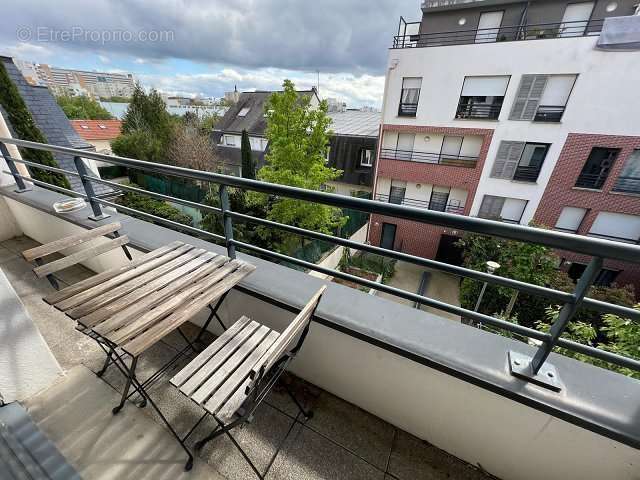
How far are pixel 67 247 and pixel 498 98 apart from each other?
1269 cm

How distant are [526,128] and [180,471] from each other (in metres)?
12.9

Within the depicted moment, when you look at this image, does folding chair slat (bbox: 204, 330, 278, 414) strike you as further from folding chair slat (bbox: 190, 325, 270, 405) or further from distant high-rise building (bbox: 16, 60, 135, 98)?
distant high-rise building (bbox: 16, 60, 135, 98)

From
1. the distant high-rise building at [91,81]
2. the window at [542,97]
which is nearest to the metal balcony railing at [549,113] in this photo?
the window at [542,97]

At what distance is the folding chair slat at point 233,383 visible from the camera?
1.04 meters

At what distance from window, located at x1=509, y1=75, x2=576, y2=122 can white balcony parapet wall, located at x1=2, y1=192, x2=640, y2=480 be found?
11661mm

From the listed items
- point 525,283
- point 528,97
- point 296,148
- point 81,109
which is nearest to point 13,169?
point 525,283

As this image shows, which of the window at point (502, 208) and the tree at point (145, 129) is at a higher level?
the tree at point (145, 129)

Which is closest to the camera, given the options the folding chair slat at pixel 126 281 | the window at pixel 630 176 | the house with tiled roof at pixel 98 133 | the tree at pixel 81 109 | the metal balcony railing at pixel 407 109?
the folding chair slat at pixel 126 281

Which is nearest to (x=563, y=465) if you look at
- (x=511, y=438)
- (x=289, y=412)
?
(x=511, y=438)

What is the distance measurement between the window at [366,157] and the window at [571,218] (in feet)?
28.4

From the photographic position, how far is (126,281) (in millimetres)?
1413

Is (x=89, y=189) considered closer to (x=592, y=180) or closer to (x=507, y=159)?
(x=507, y=159)

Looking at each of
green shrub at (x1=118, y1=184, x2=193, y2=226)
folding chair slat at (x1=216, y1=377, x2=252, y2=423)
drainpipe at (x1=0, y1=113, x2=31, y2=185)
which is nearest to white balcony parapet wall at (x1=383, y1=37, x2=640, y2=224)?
green shrub at (x1=118, y1=184, x2=193, y2=226)

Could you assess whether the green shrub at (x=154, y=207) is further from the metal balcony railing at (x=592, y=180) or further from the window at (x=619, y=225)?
the window at (x=619, y=225)
